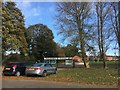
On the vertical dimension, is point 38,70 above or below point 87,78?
above

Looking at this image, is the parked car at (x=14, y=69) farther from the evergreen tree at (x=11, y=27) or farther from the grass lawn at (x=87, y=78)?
the evergreen tree at (x=11, y=27)

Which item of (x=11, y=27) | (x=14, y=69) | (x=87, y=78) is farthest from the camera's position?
(x=11, y=27)

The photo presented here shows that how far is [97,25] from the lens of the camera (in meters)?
40.8

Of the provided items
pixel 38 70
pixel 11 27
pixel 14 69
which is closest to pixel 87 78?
pixel 38 70

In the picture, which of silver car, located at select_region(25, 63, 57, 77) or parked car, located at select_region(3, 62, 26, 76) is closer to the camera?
silver car, located at select_region(25, 63, 57, 77)

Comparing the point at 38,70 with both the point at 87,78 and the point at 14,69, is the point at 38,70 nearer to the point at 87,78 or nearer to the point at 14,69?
the point at 14,69

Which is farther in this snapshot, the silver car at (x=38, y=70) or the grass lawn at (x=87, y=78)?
the silver car at (x=38, y=70)

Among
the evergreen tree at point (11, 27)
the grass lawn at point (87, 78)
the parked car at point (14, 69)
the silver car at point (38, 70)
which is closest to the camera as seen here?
the grass lawn at point (87, 78)

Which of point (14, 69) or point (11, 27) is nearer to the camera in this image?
point (14, 69)

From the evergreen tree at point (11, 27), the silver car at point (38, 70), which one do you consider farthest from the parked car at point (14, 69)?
the evergreen tree at point (11, 27)

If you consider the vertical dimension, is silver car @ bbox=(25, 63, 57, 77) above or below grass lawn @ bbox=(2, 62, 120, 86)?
above

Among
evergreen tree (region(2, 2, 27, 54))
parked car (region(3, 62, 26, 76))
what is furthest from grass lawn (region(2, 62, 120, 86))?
evergreen tree (region(2, 2, 27, 54))

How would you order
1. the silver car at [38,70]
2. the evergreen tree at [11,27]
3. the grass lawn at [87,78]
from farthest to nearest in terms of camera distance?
the evergreen tree at [11,27], the silver car at [38,70], the grass lawn at [87,78]

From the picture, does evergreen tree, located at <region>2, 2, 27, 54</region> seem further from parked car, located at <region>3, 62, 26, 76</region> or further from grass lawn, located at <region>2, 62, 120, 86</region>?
grass lawn, located at <region>2, 62, 120, 86</region>
